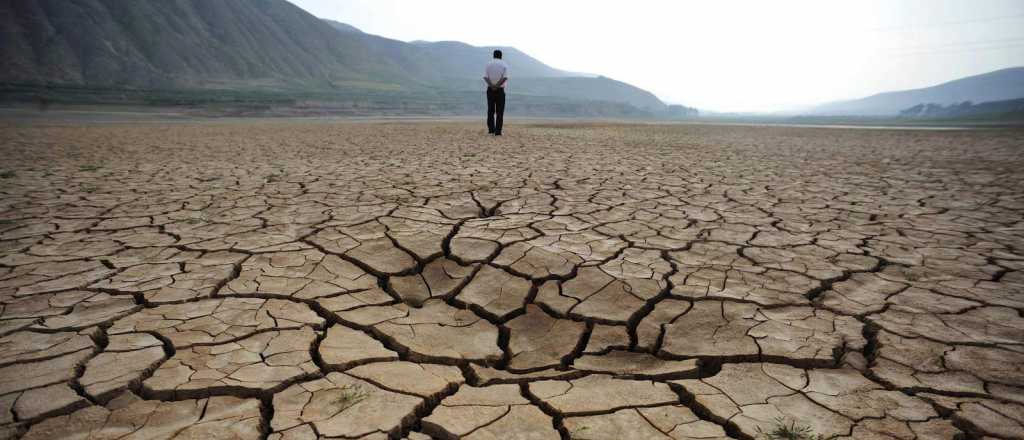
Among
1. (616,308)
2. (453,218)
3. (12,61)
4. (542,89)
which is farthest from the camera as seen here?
(542,89)

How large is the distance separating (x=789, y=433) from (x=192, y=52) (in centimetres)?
5398

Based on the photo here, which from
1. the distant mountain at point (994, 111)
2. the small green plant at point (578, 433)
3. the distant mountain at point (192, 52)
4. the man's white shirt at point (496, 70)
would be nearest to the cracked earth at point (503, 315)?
the small green plant at point (578, 433)

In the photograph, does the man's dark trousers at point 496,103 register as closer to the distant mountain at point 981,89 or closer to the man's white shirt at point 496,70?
the man's white shirt at point 496,70

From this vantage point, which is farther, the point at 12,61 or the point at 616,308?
the point at 12,61

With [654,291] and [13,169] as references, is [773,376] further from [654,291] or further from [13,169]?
[13,169]

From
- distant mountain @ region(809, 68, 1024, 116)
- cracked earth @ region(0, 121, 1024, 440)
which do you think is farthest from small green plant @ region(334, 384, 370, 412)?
distant mountain @ region(809, 68, 1024, 116)

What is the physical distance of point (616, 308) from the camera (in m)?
1.74

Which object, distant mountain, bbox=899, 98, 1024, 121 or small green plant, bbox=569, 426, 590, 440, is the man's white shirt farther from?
distant mountain, bbox=899, 98, 1024, 121

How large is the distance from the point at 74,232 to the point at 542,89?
94.7m

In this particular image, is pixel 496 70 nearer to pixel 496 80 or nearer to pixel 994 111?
pixel 496 80

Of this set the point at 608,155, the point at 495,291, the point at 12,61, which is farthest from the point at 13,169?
the point at 12,61

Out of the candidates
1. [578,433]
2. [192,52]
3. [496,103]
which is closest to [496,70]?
[496,103]

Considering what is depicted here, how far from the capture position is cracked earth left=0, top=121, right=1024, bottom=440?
1136 millimetres

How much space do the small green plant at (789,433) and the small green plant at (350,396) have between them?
0.96 m
